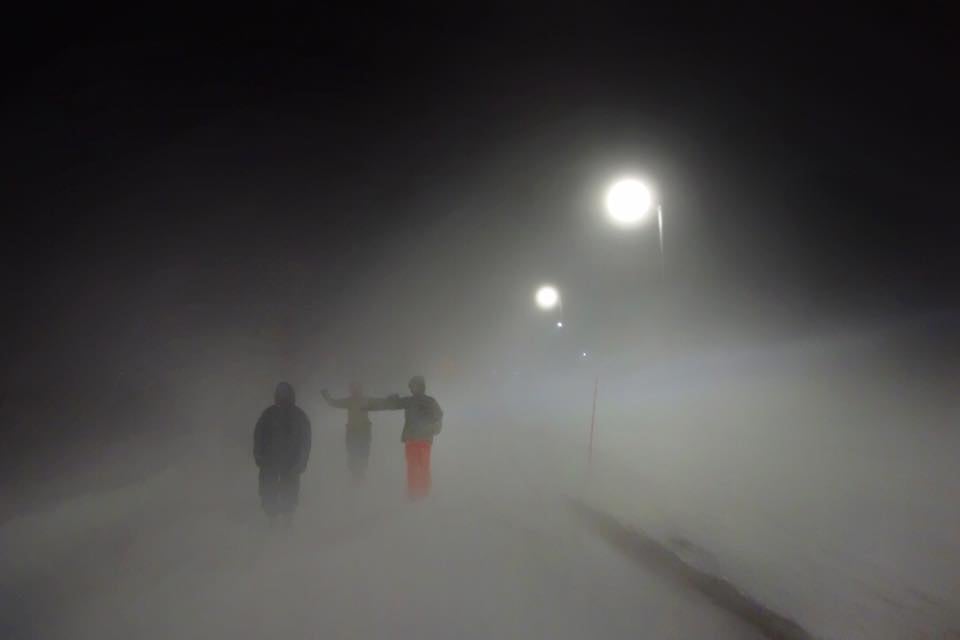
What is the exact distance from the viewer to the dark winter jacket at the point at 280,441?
25.9 feet

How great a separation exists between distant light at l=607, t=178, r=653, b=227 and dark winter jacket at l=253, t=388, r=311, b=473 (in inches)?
333

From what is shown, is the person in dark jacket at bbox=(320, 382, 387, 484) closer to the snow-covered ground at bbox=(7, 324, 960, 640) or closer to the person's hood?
the snow-covered ground at bbox=(7, 324, 960, 640)

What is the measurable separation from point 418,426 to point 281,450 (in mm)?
1887

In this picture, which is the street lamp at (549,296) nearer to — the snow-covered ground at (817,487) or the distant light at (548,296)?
the distant light at (548,296)

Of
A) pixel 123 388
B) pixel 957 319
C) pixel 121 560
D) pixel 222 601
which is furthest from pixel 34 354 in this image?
pixel 957 319

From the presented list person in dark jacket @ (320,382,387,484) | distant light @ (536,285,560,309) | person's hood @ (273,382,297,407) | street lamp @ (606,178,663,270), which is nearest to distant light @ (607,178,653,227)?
street lamp @ (606,178,663,270)

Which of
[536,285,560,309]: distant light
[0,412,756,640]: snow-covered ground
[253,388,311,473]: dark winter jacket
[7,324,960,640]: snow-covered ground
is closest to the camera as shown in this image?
[0,412,756,640]: snow-covered ground

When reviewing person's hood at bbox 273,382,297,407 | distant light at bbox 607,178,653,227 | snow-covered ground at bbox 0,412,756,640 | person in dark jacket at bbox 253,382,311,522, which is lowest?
snow-covered ground at bbox 0,412,756,640

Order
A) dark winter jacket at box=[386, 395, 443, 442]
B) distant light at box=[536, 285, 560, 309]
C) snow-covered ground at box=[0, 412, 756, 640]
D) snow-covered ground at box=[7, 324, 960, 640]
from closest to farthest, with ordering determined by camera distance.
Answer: snow-covered ground at box=[0, 412, 756, 640] < snow-covered ground at box=[7, 324, 960, 640] < dark winter jacket at box=[386, 395, 443, 442] < distant light at box=[536, 285, 560, 309]

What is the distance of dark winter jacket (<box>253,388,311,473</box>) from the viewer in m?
7.90

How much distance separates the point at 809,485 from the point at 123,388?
2424 cm

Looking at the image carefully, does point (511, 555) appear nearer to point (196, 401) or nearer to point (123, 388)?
point (123, 388)

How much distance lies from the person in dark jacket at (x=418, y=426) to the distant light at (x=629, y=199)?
22.0 feet

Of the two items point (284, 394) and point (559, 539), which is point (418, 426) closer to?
point (284, 394)
